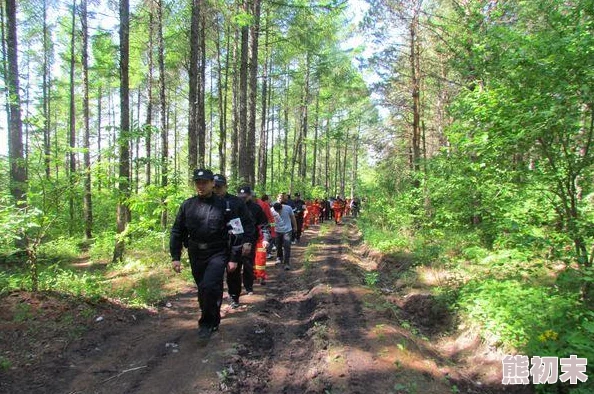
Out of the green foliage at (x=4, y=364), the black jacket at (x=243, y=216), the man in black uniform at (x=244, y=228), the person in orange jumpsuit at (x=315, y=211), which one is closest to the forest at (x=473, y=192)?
the green foliage at (x=4, y=364)

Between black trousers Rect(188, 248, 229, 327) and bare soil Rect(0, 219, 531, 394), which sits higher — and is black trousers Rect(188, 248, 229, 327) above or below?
above

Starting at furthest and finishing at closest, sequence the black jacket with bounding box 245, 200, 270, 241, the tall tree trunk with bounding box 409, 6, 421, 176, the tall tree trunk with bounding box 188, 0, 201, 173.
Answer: the tall tree trunk with bounding box 409, 6, 421, 176
the tall tree trunk with bounding box 188, 0, 201, 173
the black jacket with bounding box 245, 200, 270, 241

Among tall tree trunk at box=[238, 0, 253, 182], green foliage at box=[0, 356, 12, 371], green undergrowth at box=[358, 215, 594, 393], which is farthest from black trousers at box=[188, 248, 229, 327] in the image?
tall tree trunk at box=[238, 0, 253, 182]

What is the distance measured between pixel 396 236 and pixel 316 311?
7938 mm

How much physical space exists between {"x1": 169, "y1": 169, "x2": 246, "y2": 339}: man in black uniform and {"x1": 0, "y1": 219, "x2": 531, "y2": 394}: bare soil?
0.46 meters

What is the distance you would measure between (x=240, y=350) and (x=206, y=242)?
4.90 ft

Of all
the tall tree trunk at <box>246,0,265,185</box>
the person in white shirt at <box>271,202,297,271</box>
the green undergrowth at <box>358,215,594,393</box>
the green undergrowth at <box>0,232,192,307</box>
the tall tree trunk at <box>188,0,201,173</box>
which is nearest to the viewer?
the green undergrowth at <box>358,215,594,393</box>

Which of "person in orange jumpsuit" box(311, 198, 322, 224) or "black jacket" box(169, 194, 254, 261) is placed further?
"person in orange jumpsuit" box(311, 198, 322, 224)

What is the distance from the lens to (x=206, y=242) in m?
5.36

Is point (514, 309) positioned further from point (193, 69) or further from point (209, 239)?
point (193, 69)

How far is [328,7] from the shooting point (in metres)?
13.9

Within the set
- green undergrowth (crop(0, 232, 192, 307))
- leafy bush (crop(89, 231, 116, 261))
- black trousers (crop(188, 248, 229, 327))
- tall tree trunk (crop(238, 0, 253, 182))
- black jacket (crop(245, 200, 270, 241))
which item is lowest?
leafy bush (crop(89, 231, 116, 261))

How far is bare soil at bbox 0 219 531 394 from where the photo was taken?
421cm

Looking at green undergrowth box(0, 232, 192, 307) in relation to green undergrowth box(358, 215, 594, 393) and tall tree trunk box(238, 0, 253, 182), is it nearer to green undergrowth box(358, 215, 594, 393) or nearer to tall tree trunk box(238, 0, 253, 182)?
tall tree trunk box(238, 0, 253, 182)
